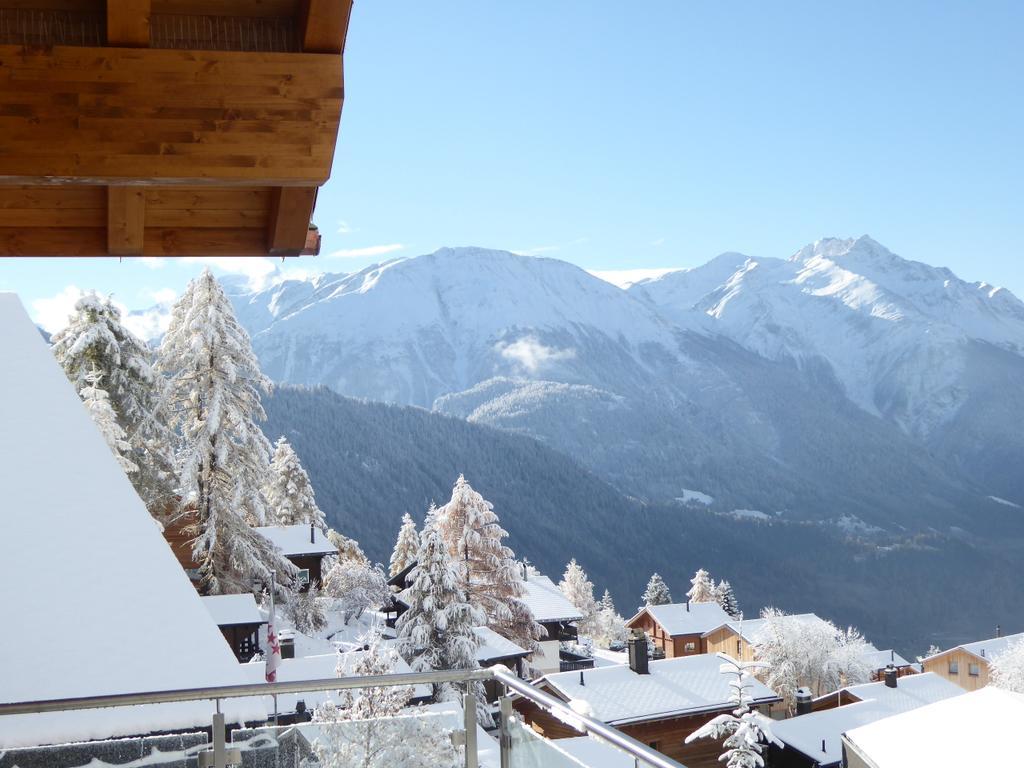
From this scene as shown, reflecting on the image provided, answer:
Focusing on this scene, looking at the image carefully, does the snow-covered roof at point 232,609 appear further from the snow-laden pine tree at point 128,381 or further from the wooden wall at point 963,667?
the wooden wall at point 963,667

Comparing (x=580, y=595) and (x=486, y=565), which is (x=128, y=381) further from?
(x=580, y=595)

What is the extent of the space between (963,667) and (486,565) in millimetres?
30555

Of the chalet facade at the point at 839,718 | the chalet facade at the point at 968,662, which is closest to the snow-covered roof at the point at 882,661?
the chalet facade at the point at 968,662

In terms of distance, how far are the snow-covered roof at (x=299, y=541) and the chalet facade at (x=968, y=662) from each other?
31833 mm

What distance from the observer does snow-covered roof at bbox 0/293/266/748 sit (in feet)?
26.0

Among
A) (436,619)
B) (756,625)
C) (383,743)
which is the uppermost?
(383,743)

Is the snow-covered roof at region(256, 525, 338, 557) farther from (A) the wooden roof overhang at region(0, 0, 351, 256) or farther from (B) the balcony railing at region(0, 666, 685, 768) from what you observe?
(A) the wooden roof overhang at region(0, 0, 351, 256)

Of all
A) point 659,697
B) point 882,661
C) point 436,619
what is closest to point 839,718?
point 659,697

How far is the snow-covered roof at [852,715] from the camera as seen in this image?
77.2 feet

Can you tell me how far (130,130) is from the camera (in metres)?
3.63

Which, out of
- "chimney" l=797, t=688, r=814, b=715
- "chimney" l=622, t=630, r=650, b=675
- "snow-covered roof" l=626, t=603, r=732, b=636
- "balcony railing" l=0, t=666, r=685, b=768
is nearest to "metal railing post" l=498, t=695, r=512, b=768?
"balcony railing" l=0, t=666, r=685, b=768

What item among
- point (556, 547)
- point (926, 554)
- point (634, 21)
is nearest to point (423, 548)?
point (634, 21)

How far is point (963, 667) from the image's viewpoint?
4612 cm

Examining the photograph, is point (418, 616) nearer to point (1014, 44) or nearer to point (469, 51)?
point (469, 51)
